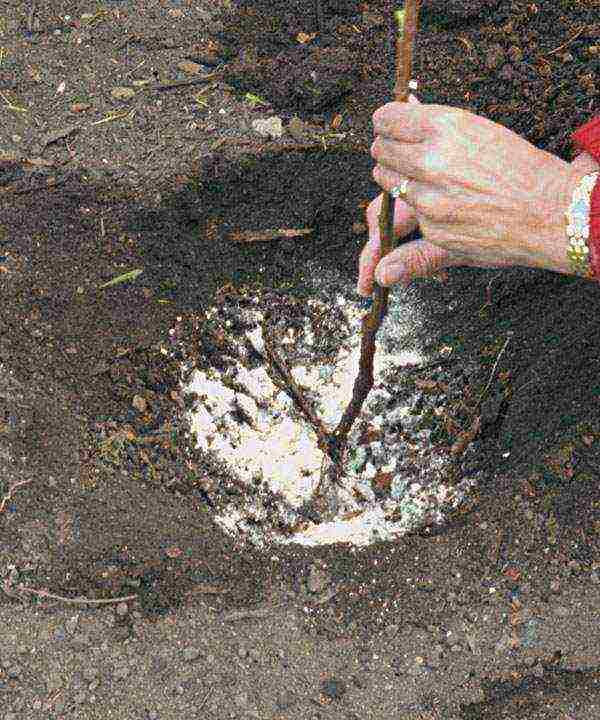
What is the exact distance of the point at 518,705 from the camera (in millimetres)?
1879

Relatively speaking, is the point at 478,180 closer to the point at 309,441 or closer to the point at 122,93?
the point at 309,441

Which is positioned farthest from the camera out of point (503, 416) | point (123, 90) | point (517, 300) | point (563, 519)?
point (123, 90)

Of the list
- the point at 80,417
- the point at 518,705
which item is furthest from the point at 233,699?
the point at 80,417

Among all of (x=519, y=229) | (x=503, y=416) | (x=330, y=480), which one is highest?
(x=519, y=229)

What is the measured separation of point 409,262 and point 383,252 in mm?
57

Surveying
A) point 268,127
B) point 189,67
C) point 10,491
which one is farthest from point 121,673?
point 189,67

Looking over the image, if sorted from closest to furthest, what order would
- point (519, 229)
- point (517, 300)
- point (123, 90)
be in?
point (519, 229) → point (517, 300) → point (123, 90)

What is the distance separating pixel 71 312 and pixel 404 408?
0.92m

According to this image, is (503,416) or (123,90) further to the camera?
(123,90)

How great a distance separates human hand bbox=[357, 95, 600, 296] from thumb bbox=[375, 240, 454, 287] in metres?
0.15

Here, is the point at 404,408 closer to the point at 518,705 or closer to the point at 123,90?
the point at 518,705

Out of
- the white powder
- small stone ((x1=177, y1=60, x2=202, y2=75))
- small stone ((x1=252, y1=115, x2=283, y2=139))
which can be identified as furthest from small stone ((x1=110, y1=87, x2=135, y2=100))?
the white powder

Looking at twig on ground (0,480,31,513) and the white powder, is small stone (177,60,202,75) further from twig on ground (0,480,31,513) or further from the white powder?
twig on ground (0,480,31,513)

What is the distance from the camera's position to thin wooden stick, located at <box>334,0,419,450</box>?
57.7 inches
